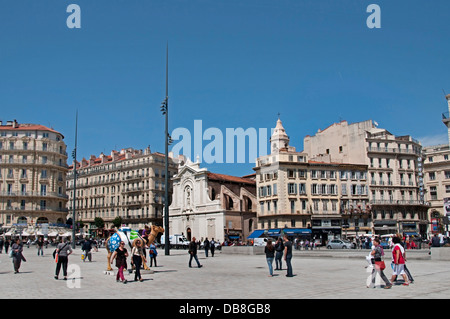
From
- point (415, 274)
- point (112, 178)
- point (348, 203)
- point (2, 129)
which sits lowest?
point (415, 274)

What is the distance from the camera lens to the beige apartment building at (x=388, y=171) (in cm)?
6303

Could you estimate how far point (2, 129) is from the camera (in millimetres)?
72625

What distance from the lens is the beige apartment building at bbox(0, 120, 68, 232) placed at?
229ft

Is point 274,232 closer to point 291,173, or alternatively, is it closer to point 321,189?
point 291,173

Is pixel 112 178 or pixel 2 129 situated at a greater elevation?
pixel 2 129

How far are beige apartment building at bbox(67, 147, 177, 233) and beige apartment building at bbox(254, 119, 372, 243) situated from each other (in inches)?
984

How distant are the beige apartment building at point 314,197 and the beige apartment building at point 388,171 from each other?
170 cm

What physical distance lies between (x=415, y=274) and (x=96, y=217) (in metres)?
75.9

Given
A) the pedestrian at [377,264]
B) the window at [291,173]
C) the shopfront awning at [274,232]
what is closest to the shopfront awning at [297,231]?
the shopfront awning at [274,232]

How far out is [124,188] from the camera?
85000 millimetres

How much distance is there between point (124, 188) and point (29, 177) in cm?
1879
